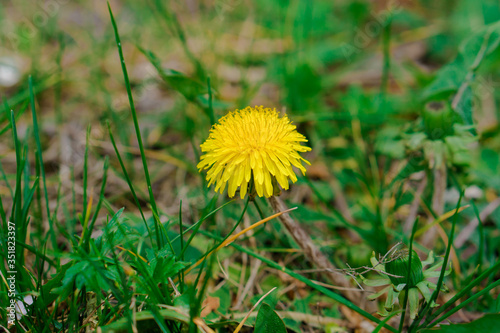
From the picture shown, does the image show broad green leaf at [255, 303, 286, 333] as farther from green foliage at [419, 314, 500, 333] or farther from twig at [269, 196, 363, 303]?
green foliage at [419, 314, 500, 333]

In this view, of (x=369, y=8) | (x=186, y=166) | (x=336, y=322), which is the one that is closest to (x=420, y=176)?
(x=336, y=322)

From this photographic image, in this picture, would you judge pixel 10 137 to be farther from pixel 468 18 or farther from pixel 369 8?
pixel 468 18

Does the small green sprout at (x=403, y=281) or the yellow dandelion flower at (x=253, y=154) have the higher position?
the yellow dandelion flower at (x=253, y=154)

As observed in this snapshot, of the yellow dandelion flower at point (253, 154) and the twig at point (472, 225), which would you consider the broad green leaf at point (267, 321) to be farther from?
the twig at point (472, 225)

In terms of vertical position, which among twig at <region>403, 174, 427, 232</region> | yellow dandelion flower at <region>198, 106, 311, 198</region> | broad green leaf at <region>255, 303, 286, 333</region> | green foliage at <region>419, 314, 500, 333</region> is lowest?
green foliage at <region>419, 314, 500, 333</region>

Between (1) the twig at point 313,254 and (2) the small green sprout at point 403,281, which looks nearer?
(2) the small green sprout at point 403,281

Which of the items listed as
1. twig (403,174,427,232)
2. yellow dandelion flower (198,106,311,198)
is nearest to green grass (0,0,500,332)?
twig (403,174,427,232)

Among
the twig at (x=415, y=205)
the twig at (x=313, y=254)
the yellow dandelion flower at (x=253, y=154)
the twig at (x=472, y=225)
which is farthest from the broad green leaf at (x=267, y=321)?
the twig at (x=472, y=225)

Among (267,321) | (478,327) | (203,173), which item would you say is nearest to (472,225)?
(478,327)
